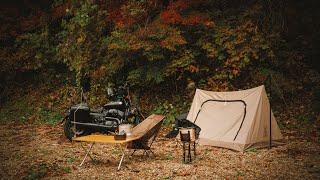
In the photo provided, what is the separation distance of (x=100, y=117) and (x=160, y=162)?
3.04 meters

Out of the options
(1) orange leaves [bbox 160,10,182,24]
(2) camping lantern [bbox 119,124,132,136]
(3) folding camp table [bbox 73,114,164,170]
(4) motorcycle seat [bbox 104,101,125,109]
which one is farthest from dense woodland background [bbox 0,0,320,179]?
(4) motorcycle seat [bbox 104,101,125,109]

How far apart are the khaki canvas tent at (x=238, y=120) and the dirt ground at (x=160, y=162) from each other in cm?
25

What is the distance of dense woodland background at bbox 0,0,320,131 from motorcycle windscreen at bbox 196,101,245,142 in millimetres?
2228

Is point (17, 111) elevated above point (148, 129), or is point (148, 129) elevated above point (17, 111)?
point (148, 129)

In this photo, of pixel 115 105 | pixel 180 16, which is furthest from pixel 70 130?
pixel 180 16

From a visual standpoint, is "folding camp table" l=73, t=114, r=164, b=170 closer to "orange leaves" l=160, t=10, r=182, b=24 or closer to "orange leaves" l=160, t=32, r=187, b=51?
"orange leaves" l=160, t=32, r=187, b=51

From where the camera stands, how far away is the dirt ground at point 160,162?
6.69m

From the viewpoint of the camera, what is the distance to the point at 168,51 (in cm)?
1213

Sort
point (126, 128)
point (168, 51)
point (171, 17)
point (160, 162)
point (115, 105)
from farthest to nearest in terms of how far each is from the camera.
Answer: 1. point (168, 51)
2. point (171, 17)
3. point (115, 105)
4. point (160, 162)
5. point (126, 128)

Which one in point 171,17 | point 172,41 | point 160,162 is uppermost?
point 171,17

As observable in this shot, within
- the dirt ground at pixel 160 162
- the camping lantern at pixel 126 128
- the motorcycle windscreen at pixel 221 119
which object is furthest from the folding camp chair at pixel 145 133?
the motorcycle windscreen at pixel 221 119

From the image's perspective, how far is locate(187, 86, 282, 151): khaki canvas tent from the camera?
864 cm

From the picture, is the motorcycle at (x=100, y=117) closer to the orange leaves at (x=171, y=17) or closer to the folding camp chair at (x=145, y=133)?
the folding camp chair at (x=145, y=133)

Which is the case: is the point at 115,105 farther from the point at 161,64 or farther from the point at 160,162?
the point at 160,162
